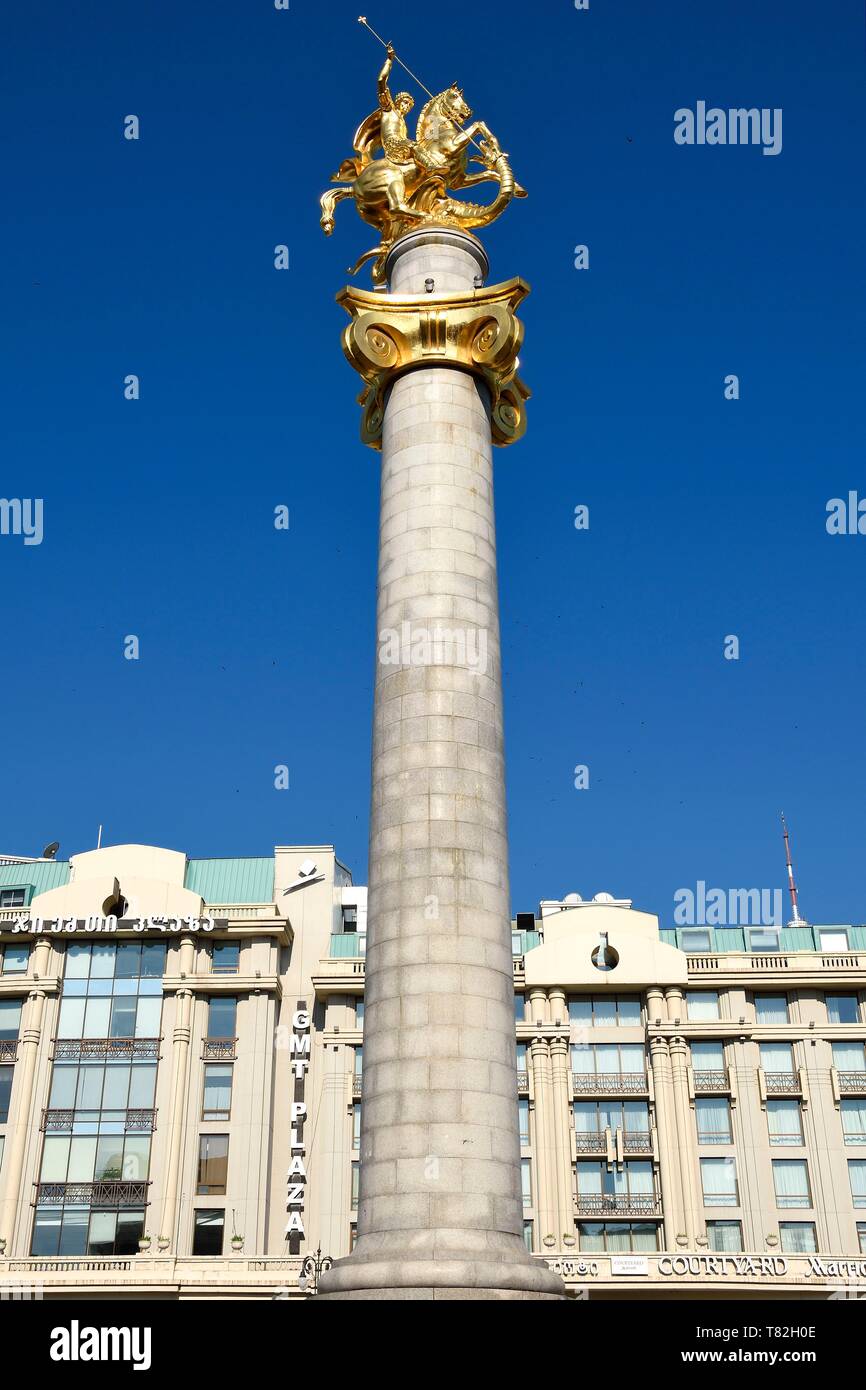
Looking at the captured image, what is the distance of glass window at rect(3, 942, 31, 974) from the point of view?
67.6 m

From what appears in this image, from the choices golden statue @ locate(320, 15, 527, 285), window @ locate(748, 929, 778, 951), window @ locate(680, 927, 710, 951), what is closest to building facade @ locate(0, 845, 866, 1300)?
window @ locate(748, 929, 778, 951)

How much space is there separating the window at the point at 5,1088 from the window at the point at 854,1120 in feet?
133

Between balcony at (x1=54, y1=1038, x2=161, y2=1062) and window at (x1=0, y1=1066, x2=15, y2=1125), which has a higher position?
balcony at (x1=54, y1=1038, x2=161, y2=1062)

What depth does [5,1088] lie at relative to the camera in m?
64.4

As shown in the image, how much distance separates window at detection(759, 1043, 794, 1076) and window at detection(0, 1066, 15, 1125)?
3682cm

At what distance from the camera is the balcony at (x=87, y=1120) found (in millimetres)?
63062

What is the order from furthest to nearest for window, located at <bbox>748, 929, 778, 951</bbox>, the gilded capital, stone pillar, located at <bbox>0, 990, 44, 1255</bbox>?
1. window, located at <bbox>748, 929, 778, 951</bbox>
2. stone pillar, located at <bbox>0, 990, 44, 1255</bbox>
3. the gilded capital

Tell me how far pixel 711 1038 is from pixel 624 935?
6552 mm

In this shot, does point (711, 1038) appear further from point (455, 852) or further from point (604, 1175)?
point (455, 852)

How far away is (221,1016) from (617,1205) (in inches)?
833

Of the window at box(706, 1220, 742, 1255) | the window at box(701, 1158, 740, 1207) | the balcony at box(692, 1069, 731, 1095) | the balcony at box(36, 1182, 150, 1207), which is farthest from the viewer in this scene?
the balcony at box(692, 1069, 731, 1095)

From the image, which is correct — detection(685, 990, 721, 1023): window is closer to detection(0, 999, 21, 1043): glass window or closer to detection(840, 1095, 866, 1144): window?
detection(840, 1095, 866, 1144): window

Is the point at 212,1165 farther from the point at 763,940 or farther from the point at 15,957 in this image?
the point at 763,940

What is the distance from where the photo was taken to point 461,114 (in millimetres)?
36125
